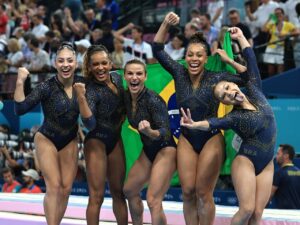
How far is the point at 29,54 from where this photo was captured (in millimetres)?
14312

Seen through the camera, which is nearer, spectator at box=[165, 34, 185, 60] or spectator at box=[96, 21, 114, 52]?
spectator at box=[165, 34, 185, 60]

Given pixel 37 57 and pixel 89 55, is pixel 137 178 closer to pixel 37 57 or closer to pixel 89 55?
pixel 89 55

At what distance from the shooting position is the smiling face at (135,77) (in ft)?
23.8

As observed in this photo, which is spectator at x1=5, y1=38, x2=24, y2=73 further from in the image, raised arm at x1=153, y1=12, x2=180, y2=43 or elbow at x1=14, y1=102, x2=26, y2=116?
raised arm at x1=153, y1=12, x2=180, y2=43

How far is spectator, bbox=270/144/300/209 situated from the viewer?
959cm

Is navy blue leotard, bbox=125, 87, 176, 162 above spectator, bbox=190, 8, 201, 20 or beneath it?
beneath

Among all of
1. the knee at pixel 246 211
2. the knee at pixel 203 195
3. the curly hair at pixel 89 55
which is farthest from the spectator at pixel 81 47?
the knee at pixel 246 211

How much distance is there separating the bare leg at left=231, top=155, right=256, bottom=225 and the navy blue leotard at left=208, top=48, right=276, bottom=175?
3.1 inches

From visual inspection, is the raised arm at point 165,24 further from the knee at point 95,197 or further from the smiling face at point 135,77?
the knee at point 95,197

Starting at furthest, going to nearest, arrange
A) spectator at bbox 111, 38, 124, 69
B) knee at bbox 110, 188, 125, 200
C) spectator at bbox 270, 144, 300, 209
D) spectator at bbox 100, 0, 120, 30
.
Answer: spectator at bbox 100, 0, 120, 30
spectator at bbox 111, 38, 124, 69
spectator at bbox 270, 144, 300, 209
knee at bbox 110, 188, 125, 200

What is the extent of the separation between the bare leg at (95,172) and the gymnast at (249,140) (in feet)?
3.03

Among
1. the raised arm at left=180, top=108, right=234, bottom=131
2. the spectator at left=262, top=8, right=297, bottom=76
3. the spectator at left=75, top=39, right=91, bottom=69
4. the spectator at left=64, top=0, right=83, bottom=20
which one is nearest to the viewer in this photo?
the raised arm at left=180, top=108, right=234, bottom=131

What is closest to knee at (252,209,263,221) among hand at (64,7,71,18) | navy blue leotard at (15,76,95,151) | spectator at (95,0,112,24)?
navy blue leotard at (15,76,95,151)

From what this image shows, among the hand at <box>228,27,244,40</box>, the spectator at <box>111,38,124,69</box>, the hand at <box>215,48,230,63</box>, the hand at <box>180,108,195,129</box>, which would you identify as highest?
the hand at <box>228,27,244,40</box>
